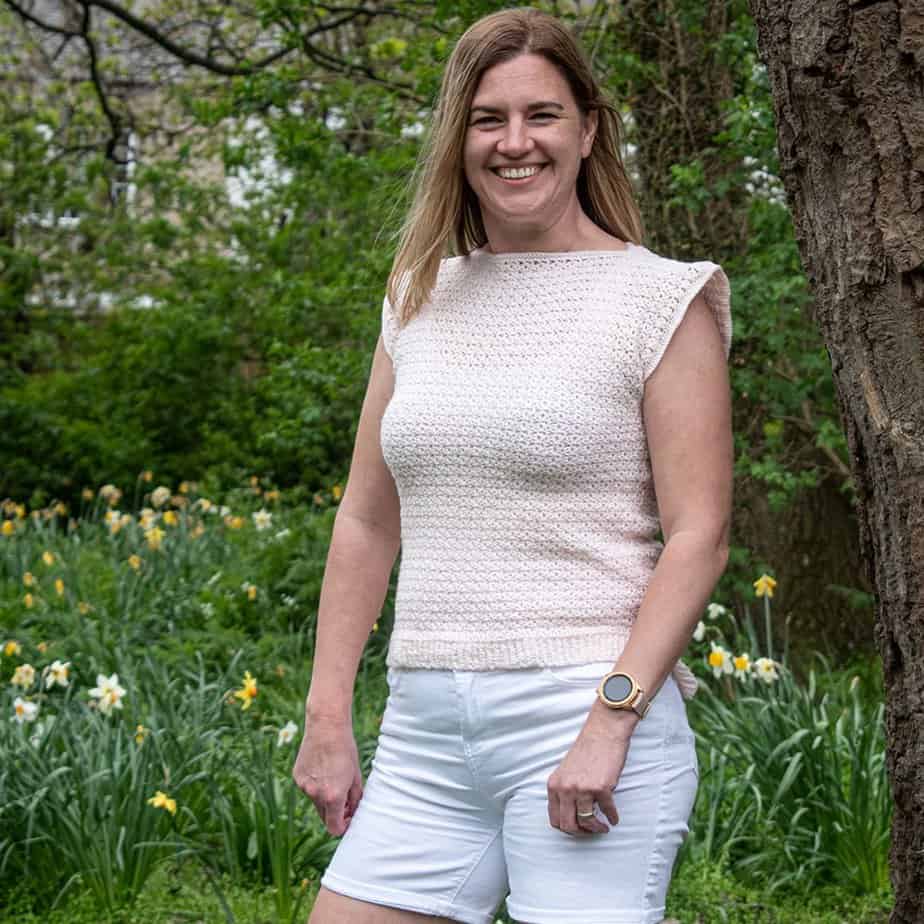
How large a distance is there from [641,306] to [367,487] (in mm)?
542


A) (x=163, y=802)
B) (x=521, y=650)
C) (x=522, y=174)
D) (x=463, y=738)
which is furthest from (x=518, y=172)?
(x=163, y=802)

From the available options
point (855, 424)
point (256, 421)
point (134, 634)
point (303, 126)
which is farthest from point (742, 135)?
point (256, 421)

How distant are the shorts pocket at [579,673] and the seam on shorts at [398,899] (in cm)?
38

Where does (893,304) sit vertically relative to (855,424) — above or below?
above

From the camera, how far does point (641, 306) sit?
205cm

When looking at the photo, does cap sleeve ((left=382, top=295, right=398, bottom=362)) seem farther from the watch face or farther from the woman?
the watch face

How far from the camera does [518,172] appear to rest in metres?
2.13

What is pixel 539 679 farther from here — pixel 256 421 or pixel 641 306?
pixel 256 421

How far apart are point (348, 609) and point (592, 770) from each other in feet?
1.88

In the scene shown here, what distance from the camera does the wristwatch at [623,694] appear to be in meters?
1.87

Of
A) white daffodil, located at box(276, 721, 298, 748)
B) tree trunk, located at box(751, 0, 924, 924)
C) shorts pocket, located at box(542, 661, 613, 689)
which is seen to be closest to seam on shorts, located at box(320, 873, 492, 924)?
shorts pocket, located at box(542, 661, 613, 689)

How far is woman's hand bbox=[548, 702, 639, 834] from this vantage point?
6.08ft

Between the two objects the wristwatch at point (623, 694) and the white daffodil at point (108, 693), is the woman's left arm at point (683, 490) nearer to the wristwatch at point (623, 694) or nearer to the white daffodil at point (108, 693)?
the wristwatch at point (623, 694)

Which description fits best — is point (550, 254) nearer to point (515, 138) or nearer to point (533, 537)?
point (515, 138)
